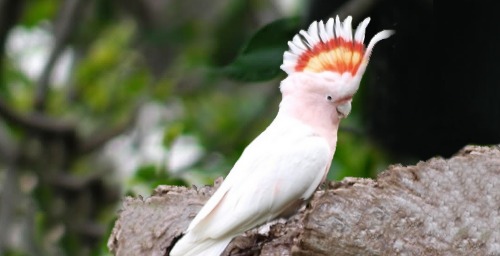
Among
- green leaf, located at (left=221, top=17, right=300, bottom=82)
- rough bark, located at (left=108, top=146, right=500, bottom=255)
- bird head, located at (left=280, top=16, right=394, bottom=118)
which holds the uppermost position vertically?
green leaf, located at (left=221, top=17, right=300, bottom=82)

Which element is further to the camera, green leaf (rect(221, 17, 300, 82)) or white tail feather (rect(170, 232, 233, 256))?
green leaf (rect(221, 17, 300, 82))

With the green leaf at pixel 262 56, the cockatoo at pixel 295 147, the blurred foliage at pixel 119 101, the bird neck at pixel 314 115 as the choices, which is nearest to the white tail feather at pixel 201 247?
the cockatoo at pixel 295 147

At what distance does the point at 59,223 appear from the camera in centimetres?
198

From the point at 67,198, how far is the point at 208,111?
48cm

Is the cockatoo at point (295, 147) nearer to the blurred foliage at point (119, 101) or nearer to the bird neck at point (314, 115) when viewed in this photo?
the bird neck at point (314, 115)

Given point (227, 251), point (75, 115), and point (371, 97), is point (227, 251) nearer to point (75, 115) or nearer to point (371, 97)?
point (371, 97)

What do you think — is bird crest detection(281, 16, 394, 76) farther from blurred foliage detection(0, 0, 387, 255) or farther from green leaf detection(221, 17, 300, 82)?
blurred foliage detection(0, 0, 387, 255)

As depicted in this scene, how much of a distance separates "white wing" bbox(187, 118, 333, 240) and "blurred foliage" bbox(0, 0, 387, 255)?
2.35 ft

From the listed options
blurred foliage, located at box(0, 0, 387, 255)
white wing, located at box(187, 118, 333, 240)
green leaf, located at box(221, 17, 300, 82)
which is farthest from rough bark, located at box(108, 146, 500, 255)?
blurred foliage, located at box(0, 0, 387, 255)

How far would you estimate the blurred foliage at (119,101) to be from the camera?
1969mm

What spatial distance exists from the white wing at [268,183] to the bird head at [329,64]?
0.03m

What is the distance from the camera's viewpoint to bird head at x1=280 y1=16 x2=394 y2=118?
802mm

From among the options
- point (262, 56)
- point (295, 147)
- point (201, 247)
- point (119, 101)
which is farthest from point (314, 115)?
point (119, 101)

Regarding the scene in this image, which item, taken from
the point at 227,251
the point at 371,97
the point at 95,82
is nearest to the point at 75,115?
the point at 95,82
